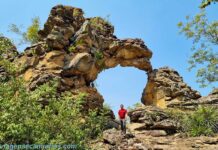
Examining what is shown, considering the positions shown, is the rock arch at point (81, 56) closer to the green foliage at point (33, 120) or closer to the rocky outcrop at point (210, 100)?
the rocky outcrop at point (210, 100)

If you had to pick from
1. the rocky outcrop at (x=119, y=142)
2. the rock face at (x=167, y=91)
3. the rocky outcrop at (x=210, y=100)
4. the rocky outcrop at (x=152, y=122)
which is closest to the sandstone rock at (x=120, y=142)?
the rocky outcrop at (x=119, y=142)

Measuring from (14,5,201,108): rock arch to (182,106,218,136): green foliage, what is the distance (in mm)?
7167

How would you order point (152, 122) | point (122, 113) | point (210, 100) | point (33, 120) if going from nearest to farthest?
point (33, 120) < point (122, 113) < point (152, 122) < point (210, 100)

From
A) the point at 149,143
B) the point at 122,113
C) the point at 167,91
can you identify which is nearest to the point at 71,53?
the point at 122,113

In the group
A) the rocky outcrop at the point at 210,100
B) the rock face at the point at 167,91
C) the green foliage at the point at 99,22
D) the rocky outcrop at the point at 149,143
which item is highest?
the green foliage at the point at 99,22

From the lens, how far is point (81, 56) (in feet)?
94.4

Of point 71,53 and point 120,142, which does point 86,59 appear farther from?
point 120,142

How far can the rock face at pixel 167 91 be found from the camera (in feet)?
113

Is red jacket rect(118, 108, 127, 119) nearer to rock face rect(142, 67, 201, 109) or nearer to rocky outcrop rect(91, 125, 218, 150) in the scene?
rocky outcrop rect(91, 125, 218, 150)

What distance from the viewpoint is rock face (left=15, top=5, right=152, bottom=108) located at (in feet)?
91.8

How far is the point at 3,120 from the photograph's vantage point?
42.5ft

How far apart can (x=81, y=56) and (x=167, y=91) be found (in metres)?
11.3

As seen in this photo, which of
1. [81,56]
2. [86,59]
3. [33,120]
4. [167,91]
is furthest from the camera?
[167,91]

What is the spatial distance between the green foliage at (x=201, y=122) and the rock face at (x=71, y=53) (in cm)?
712
